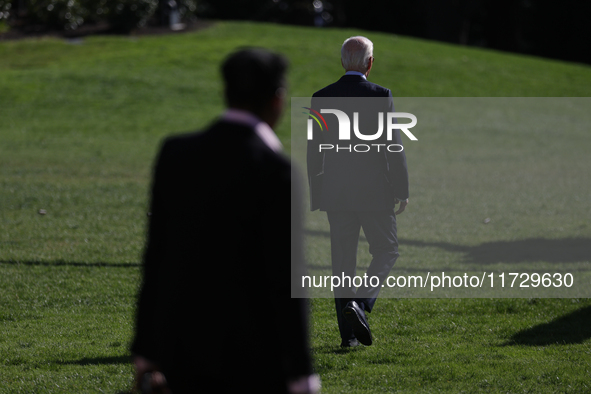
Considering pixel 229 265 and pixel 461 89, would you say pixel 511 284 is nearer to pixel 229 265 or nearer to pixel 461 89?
pixel 229 265

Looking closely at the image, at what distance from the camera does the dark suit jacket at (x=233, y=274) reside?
245 cm

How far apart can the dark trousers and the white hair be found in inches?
43.5

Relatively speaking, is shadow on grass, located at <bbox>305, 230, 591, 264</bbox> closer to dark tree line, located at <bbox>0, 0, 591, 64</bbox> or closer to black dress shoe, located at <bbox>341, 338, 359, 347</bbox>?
black dress shoe, located at <bbox>341, 338, 359, 347</bbox>

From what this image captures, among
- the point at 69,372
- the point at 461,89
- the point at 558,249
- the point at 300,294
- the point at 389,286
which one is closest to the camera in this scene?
the point at 300,294

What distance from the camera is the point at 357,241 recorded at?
18.5 feet

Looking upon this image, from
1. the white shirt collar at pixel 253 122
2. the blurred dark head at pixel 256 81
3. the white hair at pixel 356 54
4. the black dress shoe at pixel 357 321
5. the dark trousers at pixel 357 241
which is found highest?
the blurred dark head at pixel 256 81

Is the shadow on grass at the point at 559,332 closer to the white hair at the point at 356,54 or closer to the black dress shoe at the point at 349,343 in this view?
the black dress shoe at the point at 349,343

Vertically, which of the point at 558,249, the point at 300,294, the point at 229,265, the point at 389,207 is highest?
the point at 229,265

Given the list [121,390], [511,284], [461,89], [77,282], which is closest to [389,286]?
[511,284]

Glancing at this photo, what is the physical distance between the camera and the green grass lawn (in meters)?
5.58

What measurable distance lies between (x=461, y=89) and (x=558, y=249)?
22.9 m

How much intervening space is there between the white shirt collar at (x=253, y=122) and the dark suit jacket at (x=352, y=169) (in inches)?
114

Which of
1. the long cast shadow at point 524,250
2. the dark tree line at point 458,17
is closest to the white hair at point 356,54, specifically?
the long cast shadow at point 524,250

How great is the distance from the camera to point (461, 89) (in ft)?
106
